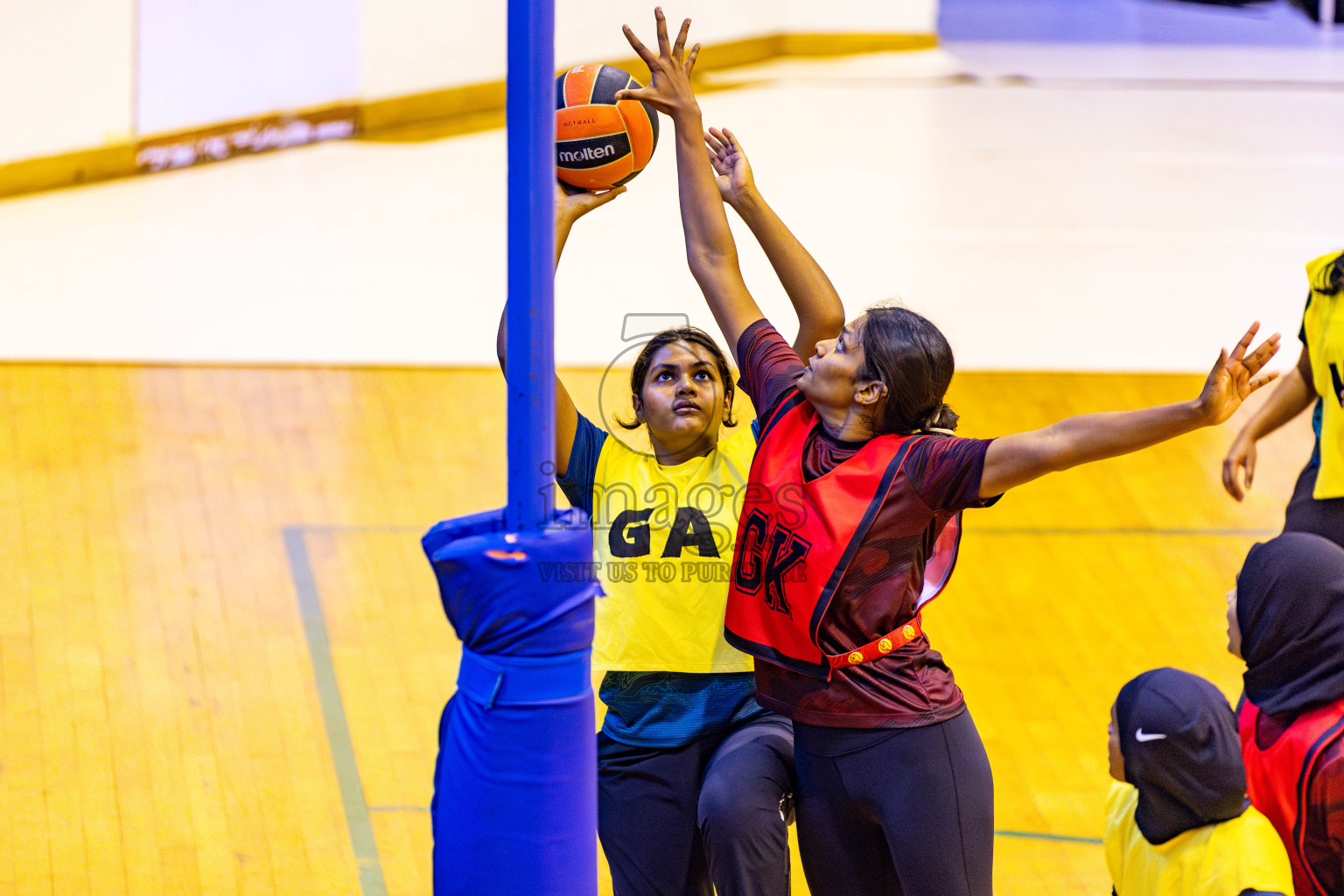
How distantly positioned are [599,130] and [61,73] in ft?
24.6

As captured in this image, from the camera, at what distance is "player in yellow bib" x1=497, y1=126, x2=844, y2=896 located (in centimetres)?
290

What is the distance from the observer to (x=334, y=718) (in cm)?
455

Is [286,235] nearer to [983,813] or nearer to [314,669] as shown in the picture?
[314,669]

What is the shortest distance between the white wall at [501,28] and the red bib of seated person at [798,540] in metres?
8.58

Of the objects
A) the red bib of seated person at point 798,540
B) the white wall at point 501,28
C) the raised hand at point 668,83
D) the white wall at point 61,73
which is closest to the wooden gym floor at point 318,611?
the red bib of seated person at point 798,540

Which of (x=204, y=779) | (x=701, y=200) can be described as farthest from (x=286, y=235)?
(x=701, y=200)

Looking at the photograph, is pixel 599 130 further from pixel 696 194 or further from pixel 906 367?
pixel 906 367

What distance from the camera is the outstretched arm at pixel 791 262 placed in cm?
293

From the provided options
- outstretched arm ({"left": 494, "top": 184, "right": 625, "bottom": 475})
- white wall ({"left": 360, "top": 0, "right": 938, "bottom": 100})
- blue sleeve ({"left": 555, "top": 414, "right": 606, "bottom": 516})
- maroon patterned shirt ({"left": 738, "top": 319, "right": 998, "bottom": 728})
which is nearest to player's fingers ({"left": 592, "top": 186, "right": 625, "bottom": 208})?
outstretched arm ({"left": 494, "top": 184, "right": 625, "bottom": 475})

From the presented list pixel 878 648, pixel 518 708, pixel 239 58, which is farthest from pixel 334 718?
pixel 239 58

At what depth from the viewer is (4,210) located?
9156 mm

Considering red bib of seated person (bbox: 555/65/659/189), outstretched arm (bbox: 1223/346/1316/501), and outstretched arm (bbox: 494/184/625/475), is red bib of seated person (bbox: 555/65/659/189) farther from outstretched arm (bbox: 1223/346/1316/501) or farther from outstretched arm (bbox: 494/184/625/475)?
outstretched arm (bbox: 1223/346/1316/501)

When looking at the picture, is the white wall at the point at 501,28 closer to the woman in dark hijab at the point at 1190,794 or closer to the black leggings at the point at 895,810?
the black leggings at the point at 895,810

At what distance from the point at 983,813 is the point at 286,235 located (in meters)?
7.43
